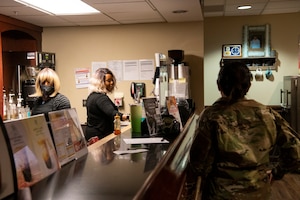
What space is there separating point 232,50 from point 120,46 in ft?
8.68

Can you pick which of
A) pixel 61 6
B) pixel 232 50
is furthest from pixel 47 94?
pixel 232 50

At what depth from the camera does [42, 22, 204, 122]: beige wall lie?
5.30 meters

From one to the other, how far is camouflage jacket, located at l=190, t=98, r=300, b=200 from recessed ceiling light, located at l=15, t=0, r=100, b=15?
2.53 metres

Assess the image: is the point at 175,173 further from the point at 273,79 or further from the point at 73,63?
the point at 273,79

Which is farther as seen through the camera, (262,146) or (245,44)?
(245,44)

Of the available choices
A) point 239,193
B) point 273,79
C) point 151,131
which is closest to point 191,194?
point 151,131

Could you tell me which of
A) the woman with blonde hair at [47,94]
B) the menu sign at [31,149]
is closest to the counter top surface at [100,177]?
the menu sign at [31,149]

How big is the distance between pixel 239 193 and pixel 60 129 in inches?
38.8

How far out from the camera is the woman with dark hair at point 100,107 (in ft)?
11.7

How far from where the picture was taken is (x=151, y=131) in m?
2.73

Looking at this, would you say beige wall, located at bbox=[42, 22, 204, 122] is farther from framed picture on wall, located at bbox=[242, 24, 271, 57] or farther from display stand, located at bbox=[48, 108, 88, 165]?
display stand, located at bbox=[48, 108, 88, 165]

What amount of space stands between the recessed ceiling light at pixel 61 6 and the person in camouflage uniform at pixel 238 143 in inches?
97.7

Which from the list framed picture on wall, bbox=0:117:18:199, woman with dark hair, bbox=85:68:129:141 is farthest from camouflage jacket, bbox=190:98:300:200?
woman with dark hair, bbox=85:68:129:141

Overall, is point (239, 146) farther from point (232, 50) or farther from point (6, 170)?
point (232, 50)
